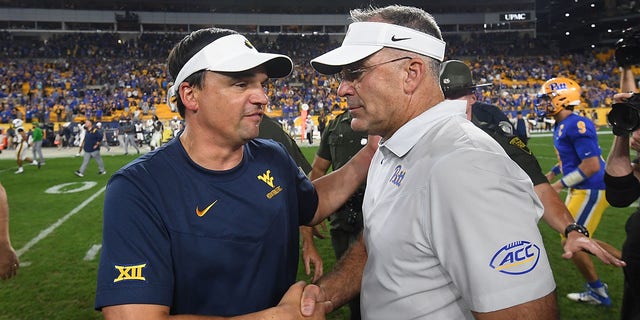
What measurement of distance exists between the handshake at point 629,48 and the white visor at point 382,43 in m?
1.43

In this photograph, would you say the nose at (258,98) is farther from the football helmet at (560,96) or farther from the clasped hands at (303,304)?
the football helmet at (560,96)

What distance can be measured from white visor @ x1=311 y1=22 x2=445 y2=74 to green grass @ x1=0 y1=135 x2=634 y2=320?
3634mm

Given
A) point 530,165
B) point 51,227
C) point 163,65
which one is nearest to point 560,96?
point 530,165

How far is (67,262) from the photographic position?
6.93 metres

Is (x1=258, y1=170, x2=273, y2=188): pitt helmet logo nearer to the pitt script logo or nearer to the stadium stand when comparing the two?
the pitt script logo

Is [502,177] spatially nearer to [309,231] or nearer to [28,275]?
[309,231]

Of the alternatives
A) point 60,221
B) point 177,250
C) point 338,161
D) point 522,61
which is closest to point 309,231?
point 338,161

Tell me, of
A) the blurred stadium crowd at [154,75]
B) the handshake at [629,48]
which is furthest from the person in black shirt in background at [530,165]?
the blurred stadium crowd at [154,75]

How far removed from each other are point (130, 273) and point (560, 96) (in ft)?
17.6

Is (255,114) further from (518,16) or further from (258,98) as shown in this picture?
(518,16)

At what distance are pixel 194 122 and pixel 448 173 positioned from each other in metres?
1.28

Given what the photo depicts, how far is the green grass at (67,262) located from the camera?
520 cm

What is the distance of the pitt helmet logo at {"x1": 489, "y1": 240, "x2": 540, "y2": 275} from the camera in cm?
143

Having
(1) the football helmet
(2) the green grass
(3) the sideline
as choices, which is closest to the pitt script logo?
(2) the green grass
